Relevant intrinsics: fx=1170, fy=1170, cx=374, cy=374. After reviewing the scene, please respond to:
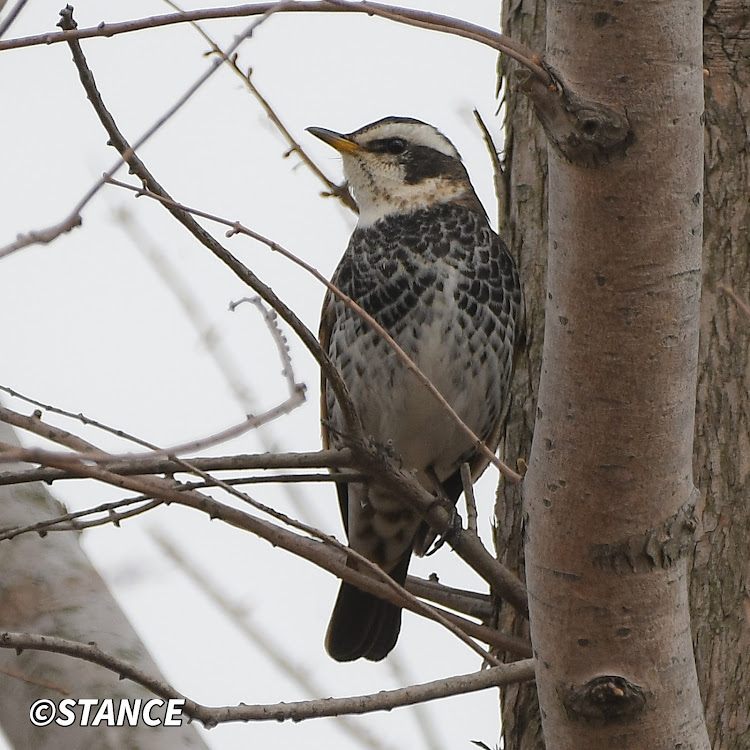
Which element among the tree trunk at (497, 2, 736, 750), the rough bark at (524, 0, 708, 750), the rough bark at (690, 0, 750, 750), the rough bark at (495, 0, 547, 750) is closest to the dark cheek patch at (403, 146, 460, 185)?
the rough bark at (495, 0, 547, 750)

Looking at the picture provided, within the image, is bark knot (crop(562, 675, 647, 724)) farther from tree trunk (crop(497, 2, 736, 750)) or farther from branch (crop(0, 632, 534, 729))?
tree trunk (crop(497, 2, 736, 750))

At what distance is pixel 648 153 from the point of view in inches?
64.6

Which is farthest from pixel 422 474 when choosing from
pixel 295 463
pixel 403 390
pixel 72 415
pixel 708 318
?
pixel 72 415

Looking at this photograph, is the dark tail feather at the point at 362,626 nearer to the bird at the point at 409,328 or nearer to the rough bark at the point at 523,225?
the bird at the point at 409,328

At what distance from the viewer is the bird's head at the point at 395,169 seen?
416 centimetres

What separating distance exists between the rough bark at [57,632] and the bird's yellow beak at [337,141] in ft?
5.35

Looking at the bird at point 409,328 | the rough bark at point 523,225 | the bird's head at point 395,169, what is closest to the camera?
the rough bark at point 523,225

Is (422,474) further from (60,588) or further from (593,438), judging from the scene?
(593,438)

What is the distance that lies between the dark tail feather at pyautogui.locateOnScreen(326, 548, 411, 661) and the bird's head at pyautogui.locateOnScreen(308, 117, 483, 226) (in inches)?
52.6

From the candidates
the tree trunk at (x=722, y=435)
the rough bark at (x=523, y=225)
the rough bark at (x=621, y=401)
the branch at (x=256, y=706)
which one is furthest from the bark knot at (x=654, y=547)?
the rough bark at (x=523, y=225)

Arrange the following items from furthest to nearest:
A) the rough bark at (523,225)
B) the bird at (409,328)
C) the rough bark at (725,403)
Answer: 1. the bird at (409,328)
2. the rough bark at (523,225)
3. the rough bark at (725,403)

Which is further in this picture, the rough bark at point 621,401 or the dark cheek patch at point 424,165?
the dark cheek patch at point 424,165

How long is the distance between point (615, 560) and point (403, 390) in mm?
2098

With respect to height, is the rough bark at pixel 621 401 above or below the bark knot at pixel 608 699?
above
